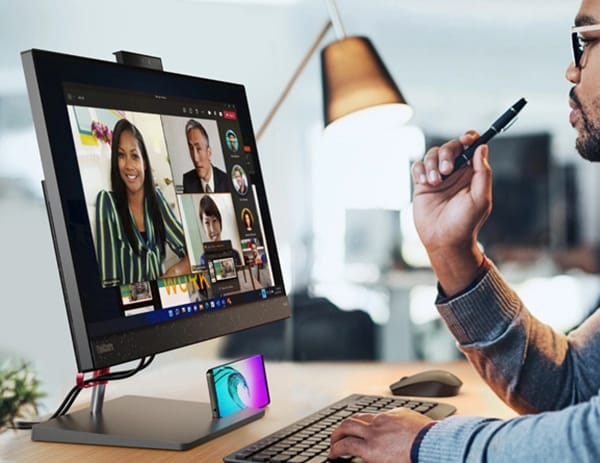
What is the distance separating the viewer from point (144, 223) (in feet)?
3.40

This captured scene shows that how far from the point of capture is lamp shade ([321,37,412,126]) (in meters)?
1.62

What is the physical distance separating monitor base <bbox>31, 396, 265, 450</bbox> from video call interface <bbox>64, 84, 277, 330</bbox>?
0.47ft

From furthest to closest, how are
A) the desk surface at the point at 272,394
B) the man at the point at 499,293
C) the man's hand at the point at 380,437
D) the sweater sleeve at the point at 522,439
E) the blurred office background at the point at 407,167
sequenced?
the blurred office background at the point at 407,167, the man at the point at 499,293, the desk surface at the point at 272,394, the man's hand at the point at 380,437, the sweater sleeve at the point at 522,439

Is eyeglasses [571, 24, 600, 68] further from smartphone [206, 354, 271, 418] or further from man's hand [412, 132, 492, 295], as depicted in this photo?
smartphone [206, 354, 271, 418]

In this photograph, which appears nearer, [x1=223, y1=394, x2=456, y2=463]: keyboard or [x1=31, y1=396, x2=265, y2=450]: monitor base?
[x1=223, y1=394, x2=456, y2=463]: keyboard

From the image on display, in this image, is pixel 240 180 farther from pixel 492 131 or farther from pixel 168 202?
pixel 492 131

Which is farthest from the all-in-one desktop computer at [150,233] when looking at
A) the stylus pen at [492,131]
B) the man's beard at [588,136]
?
the man's beard at [588,136]

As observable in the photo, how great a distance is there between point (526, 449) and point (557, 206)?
3840 mm

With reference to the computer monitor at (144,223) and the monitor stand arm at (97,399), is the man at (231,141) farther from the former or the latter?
the monitor stand arm at (97,399)

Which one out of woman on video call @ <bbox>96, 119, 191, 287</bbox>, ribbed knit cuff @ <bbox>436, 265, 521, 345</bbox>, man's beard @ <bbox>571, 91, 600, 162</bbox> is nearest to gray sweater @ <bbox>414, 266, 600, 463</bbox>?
ribbed knit cuff @ <bbox>436, 265, 521, 345</bbox>

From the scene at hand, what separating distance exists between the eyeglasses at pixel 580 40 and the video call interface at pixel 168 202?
1.70 ft

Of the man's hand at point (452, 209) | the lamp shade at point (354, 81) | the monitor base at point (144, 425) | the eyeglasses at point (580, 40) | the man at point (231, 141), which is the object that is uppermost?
the lamp shade at point (354, 81)

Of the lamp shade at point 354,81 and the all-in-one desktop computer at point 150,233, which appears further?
the lamp shade at point 354,81

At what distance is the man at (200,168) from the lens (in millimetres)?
1141
